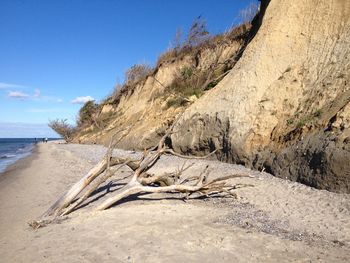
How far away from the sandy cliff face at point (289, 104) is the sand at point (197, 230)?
0.92 meters

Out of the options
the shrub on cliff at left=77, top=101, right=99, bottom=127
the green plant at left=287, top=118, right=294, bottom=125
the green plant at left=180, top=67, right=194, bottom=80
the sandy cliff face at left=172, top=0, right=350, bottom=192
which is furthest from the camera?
the shrub on cliff at left=77, top=101, right=99, bottom=127

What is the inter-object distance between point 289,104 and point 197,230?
624cm

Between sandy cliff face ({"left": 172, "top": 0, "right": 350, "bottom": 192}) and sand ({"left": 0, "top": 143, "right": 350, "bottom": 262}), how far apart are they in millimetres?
922

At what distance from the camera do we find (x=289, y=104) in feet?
34.3

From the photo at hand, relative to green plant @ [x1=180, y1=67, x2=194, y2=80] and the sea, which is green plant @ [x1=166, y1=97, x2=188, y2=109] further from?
the sea

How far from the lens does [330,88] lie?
941 cm

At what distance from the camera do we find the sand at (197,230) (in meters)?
4.60

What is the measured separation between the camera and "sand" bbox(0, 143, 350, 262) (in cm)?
460

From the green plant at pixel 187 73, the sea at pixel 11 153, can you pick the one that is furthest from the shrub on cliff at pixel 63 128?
the green plant at pixel 187 73

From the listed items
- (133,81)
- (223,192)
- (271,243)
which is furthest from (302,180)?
(133,81)

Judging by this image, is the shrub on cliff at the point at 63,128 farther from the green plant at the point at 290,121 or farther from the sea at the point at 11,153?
the green plant at the point at 290,121

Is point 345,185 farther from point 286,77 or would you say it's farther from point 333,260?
point 286,77

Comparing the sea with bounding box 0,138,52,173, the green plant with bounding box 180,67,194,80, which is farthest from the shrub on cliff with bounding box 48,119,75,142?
the green plant with bounding box 180,67,194,80

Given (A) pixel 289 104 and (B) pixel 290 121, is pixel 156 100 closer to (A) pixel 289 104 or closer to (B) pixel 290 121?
(A) pixel 289 104
